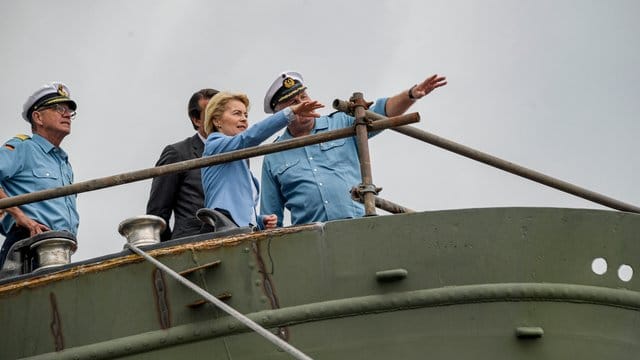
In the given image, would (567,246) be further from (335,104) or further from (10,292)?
(10,292)

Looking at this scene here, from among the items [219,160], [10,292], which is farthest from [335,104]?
[10,292]

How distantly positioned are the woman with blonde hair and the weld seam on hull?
117cm

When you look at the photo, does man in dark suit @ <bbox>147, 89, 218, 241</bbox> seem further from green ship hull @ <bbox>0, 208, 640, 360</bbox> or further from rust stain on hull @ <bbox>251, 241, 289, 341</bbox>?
rust stain on hull @ <bbox>251, 241, 289, 341</bbox>

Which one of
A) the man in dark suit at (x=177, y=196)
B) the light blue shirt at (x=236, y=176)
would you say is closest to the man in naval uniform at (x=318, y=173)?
the light blue shirt at (x=236, y=176)

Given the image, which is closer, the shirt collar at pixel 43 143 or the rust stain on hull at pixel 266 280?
the rust stain on hull at pixel 266 280

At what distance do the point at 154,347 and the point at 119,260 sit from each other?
1.85ft

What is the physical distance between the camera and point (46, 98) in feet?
36.9

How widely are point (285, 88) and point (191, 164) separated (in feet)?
6.18

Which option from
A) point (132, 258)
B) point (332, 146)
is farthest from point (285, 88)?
point (132, 258)

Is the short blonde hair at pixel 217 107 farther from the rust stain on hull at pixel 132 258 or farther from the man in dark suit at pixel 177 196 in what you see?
the rust stain on hull at pixel 132 258

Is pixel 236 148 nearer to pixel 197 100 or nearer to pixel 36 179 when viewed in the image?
pixel 36 179

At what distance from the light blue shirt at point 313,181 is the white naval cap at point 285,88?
379mm

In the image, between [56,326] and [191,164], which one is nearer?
[56,326]

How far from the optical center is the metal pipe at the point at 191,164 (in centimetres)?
919
